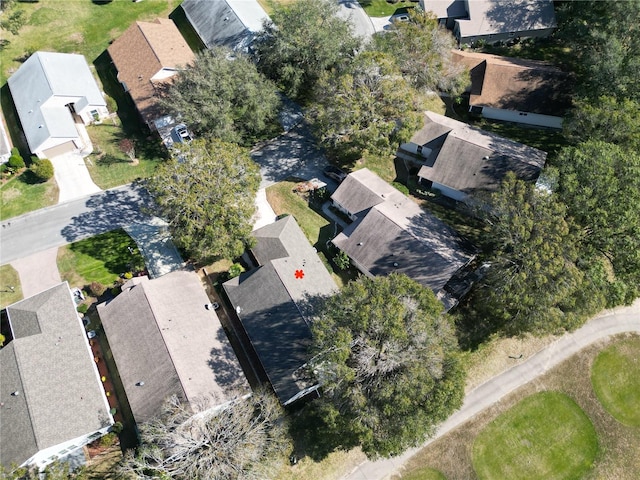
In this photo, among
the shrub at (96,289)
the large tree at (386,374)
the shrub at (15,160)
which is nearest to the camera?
the large tree at (386,374)

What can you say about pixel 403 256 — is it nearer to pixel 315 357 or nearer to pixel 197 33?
pixel 315 357

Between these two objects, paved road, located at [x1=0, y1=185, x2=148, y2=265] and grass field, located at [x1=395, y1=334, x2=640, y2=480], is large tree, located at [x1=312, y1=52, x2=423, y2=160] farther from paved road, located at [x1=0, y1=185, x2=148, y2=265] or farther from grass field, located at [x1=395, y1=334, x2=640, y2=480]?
grass field, located at [x1=395, y1=334, x2=640, y2=480]

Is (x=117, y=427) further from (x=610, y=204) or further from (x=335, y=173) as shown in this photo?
(x=610, y=204)

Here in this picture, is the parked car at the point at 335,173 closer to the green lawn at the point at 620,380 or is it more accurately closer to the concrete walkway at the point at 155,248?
the concrete walkway at the point at 155,248

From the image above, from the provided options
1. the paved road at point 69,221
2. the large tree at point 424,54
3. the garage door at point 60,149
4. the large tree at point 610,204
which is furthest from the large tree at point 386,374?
the garage door at point 60,149

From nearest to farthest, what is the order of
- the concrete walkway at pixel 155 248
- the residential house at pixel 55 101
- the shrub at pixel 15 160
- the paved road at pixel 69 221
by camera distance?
1. the concrete walkway at pixel 155 248
2. the paved road at pixel 69 221
3. the shrub at pixel 15 160
4. the residential house at pixel 55 101

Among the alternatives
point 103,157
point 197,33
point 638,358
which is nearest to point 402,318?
point 638,358
